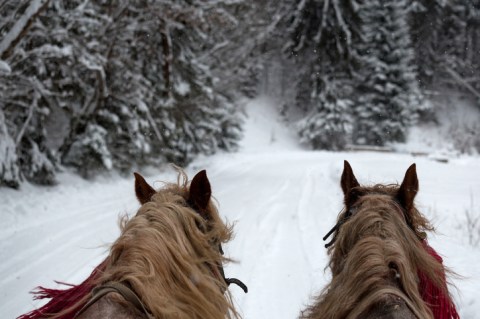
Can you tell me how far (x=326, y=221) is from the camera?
6879 millimetres

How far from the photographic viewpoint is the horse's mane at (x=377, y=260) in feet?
4.67

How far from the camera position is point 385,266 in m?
1.48

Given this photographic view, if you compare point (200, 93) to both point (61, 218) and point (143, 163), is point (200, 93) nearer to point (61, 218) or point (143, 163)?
point (143, 163)

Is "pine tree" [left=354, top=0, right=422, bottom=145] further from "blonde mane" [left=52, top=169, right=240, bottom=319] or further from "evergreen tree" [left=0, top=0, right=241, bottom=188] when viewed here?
"blonde mane" [left=52, top=169, right=240, bottom=319]

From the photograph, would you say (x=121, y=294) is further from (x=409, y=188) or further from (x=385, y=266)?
(x=409, y=188)

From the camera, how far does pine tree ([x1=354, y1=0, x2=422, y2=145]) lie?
28031 millimetres

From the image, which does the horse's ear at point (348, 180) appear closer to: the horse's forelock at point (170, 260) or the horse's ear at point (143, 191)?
the horse's forelock at point (170, 260)

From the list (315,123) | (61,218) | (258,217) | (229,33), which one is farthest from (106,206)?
(315,123)

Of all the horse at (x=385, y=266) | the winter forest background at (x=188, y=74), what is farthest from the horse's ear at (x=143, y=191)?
the winter forest background at (x=188, y=74)

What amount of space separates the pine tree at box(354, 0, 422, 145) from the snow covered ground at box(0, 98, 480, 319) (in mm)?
17009

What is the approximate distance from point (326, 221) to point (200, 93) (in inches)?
342

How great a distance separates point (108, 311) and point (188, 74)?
1328 cm

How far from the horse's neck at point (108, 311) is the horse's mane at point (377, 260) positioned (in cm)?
80

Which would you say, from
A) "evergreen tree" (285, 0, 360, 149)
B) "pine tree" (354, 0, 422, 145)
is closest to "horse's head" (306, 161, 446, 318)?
"evergreen tree" (285, 0, 360, 149)
